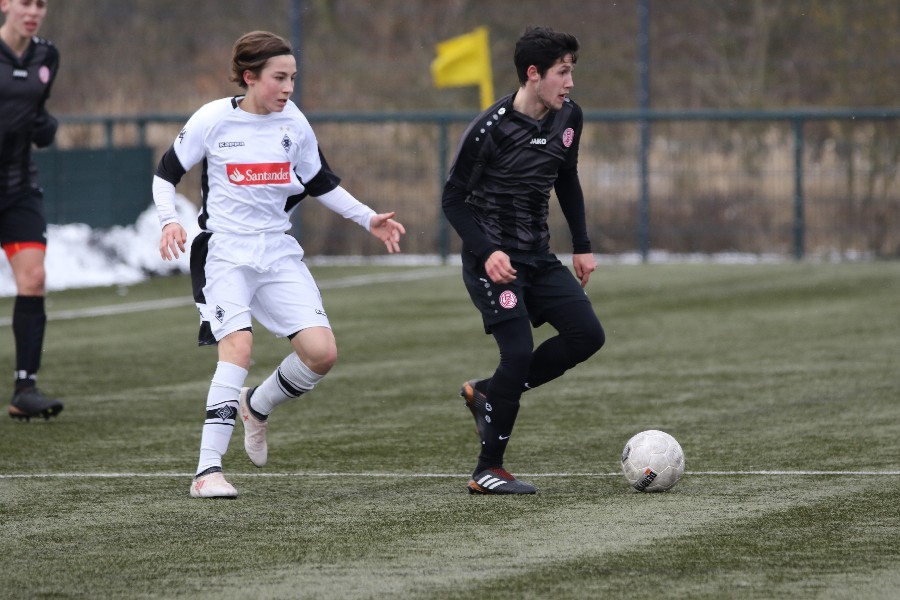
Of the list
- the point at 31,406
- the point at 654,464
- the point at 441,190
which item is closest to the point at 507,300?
the point at 654,464

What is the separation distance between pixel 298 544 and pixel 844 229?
14305 mm

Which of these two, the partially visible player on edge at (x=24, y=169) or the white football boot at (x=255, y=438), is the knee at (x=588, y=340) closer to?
the white football boot at (x=255, y=438)

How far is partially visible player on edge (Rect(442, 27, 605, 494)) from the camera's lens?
21.6ft

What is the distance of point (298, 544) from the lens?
559 cm

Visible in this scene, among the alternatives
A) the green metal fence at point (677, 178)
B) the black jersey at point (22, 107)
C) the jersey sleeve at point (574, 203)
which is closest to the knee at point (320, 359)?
the jersey sleeve at point (574, 203)

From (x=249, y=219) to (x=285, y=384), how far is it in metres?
0.71

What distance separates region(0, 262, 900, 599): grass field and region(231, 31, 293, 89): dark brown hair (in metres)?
1.60

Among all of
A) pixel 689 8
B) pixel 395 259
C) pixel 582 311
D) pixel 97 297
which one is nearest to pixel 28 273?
pixel 582 311

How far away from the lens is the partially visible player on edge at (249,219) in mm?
6738

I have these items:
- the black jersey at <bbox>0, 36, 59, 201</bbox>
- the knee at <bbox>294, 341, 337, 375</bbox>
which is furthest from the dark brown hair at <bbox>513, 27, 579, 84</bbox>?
the black jersey at <bbox>0, 36, 59, 201</bbox>

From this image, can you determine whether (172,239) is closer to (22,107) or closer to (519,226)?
(519,226)

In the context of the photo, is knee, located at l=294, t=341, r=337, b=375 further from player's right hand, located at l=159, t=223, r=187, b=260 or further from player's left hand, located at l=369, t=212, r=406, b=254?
player's right hand, located at l=159, t=223, r=187, b=260

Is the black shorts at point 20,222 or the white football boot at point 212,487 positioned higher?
the black shorts at point 20,222

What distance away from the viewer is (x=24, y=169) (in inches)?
364
